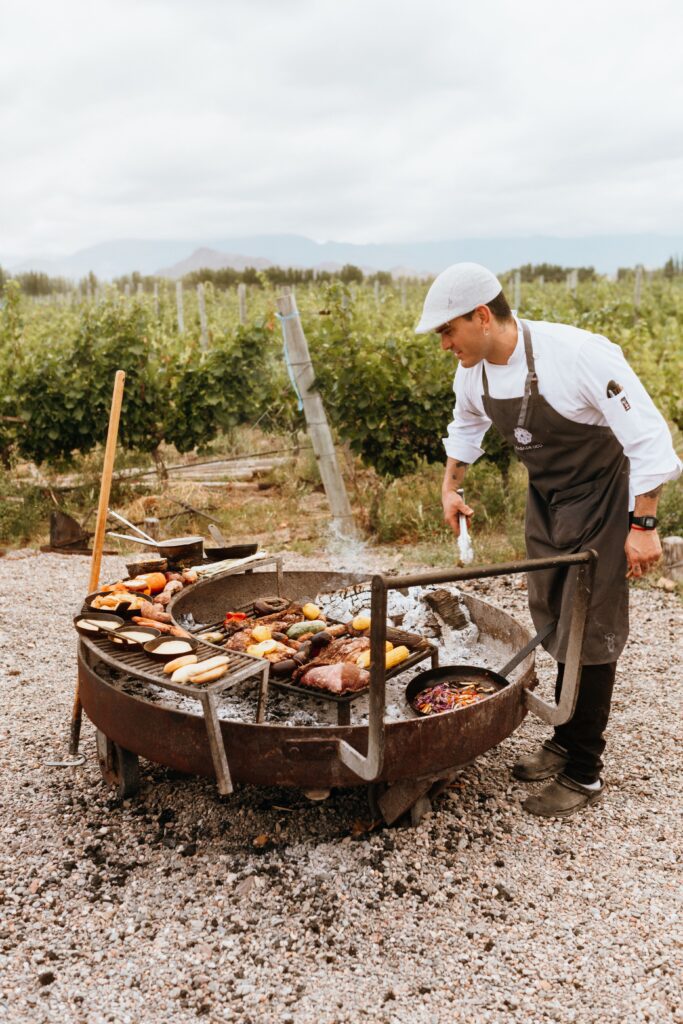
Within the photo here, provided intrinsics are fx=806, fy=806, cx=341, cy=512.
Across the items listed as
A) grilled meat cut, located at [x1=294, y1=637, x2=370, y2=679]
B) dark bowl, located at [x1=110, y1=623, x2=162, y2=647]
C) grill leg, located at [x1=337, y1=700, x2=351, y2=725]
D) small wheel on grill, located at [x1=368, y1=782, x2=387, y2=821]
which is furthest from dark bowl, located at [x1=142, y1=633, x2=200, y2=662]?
small wheel on grill, located at [x1=368, y1=782, x2=387, y2=821]

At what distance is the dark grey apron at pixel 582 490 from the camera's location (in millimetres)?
2930

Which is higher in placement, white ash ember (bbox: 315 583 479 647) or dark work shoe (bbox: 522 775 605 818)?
white ash ember (bbox: 315 583 479 647)

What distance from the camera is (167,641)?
299cm

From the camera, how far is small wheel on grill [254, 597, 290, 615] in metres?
3.71

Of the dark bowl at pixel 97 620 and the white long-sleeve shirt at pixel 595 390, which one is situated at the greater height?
the white long-sleeve shirt at pixel 595 390

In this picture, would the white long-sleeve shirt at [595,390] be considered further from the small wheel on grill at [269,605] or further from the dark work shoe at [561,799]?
the small wheel on grill at [269,605]

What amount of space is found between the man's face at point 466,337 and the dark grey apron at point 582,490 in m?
0.16

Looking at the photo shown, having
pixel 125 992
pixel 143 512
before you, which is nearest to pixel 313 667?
pixel 125 992

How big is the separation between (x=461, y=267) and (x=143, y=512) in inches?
232

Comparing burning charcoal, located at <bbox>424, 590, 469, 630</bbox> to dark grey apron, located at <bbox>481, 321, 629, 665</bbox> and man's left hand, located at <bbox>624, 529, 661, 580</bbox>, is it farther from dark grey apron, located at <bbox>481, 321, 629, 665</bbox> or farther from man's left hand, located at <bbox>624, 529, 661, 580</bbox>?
man's left hand, located at <bbox>624, 529, 661, 580</bbox>

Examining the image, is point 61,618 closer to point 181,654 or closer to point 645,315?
point 181,654

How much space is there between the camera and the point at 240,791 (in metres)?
3.28

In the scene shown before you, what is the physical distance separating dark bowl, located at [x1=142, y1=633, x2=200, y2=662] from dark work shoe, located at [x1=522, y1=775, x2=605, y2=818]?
57.8 inches

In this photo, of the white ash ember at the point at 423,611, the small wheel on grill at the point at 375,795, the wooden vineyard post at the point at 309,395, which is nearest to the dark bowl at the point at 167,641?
the small wheel on grill at the point at 375,795
